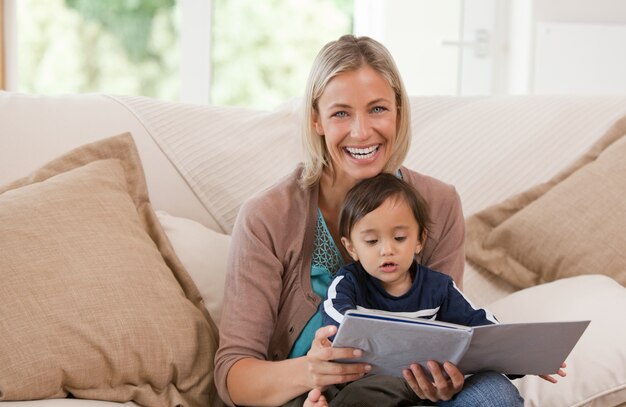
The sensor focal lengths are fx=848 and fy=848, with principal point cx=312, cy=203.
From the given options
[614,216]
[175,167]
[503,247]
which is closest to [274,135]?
[175,167]

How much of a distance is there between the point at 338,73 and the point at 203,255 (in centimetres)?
51

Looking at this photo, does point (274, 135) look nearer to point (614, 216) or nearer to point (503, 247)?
point (503, 247)

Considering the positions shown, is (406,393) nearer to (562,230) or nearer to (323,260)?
(323,260)

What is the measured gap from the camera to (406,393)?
4.83 ft

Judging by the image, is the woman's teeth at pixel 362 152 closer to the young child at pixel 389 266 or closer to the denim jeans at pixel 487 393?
the young child at pixel 389 266

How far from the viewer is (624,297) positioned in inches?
71.4

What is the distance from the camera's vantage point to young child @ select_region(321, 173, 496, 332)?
1563mm

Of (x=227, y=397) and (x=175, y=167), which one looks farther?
(x=175, y=167)

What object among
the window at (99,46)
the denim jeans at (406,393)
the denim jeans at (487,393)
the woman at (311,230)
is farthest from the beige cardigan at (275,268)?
the window at (99,46)

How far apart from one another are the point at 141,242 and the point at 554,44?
3067 mm

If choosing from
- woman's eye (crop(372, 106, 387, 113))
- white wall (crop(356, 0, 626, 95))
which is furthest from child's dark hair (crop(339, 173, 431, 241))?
white wall (crop(356, 0, 626, 95))

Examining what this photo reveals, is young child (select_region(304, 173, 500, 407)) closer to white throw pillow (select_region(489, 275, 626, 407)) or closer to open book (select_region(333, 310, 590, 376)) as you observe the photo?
open book (select_region(333, 310, 590, 376))

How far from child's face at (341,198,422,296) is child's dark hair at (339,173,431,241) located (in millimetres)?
10

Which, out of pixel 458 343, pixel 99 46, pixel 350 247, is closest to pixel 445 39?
pixel 99 46
